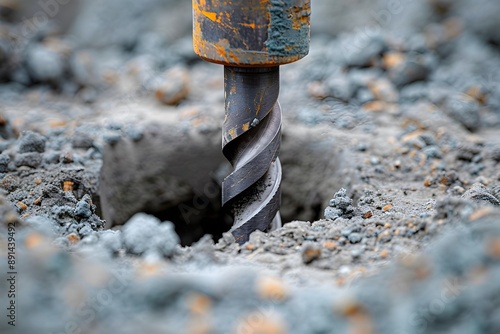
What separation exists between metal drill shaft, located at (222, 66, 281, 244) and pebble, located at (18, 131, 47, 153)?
0.84m

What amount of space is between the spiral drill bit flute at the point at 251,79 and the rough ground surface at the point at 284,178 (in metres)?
0.25

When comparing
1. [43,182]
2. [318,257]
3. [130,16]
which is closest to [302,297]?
[318,257]

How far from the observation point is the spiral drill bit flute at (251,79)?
66.4 inches

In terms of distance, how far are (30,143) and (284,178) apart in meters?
1.17

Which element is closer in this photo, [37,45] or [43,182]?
[43,182]

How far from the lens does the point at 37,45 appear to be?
11.0 ft

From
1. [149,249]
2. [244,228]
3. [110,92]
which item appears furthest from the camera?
[110,92]

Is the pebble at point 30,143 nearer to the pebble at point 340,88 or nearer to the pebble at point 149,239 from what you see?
the pebble at point 149,239

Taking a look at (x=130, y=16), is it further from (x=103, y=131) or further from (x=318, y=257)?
(x=318, y=257)

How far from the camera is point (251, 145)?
1.97m

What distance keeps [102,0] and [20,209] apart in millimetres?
2646

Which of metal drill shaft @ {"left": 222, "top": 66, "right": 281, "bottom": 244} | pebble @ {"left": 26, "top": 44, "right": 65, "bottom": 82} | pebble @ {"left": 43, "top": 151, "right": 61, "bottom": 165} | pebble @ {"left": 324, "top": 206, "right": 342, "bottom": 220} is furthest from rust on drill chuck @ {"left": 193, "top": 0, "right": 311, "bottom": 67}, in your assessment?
pebble @ {"left": 26, "top": 44, "right": 65, "bottom": 82}

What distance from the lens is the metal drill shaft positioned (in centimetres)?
190

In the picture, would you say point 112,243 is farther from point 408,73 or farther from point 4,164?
point 408,73
